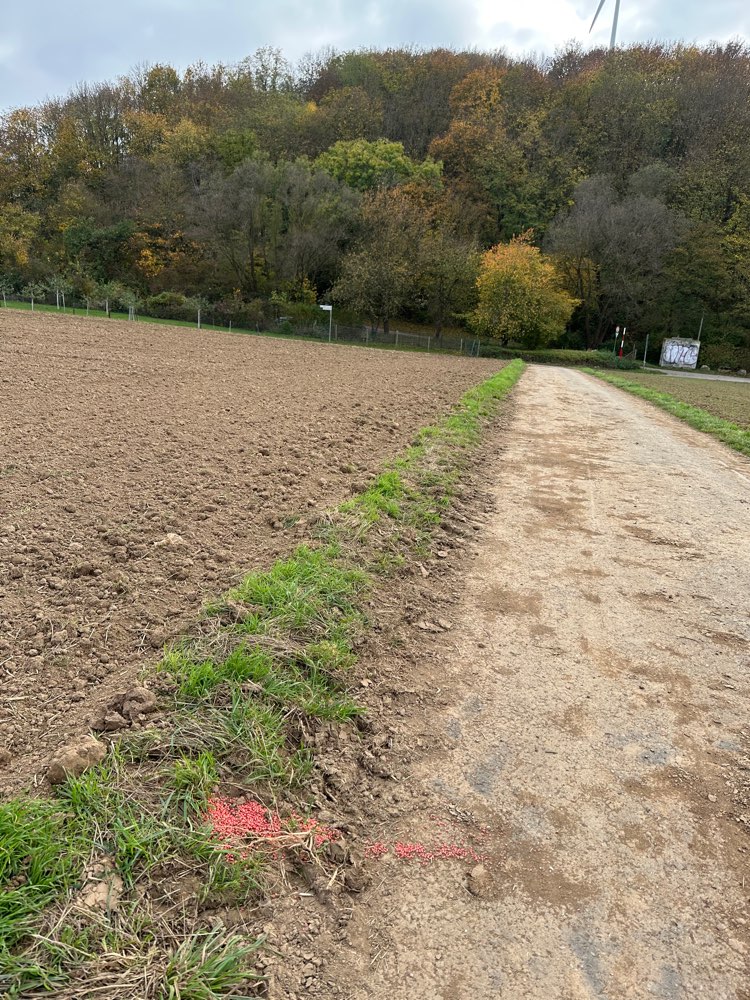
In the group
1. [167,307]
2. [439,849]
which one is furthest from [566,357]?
[439,849]

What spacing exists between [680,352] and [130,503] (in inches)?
2061

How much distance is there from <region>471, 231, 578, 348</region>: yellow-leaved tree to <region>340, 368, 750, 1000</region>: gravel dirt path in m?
43.2

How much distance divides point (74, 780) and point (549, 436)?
403 inches

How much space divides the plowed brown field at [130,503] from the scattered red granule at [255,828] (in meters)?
0.77

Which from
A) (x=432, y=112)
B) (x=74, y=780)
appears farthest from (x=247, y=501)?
(x=432, y=112)

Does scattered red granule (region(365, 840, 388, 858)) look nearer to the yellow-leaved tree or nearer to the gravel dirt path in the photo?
the gravel dirt path

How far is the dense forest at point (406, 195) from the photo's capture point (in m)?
47.7

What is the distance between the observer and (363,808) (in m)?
2.54

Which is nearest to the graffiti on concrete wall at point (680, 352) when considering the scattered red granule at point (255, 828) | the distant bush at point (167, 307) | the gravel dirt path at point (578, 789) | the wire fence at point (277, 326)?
the wire fence at point (277, 326)

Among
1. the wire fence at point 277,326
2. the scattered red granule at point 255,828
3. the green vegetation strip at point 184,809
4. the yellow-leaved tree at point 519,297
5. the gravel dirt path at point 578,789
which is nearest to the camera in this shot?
the green vegetation strip at point 184,809

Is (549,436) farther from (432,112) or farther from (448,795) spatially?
(432,112)

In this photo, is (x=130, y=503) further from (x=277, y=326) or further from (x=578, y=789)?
(x=277, y=326)

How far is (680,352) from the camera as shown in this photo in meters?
48.8

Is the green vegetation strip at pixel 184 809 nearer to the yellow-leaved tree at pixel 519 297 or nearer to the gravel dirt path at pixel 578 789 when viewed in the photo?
the gravel dirt path at pixel 578 789
